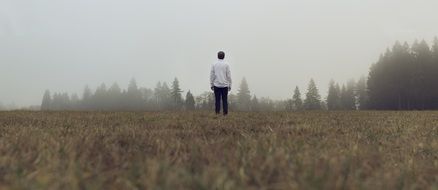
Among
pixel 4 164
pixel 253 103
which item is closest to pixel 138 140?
pixel 4 164

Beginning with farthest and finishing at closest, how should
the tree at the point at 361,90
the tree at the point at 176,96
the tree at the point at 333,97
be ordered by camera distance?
the tree at the point at 176,96, the tree at the point at 333,97, the tree at the point at 361,90

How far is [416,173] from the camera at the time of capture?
4.46 meters

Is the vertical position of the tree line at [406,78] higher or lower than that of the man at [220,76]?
higher

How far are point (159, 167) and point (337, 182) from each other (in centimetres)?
109

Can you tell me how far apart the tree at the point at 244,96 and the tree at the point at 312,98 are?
78.1 ft

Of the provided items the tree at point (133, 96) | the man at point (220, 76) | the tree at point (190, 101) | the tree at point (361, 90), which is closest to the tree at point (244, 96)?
the tree at point (190, 101)

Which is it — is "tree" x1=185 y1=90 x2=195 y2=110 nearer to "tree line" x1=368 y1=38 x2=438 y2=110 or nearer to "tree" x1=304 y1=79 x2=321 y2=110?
"tree" x1=304 y1=79 x2=321 y2=110

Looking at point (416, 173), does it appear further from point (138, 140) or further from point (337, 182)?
point (138, 140)

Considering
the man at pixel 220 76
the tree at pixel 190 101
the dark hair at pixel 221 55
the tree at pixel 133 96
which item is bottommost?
the man at pixel 220 76

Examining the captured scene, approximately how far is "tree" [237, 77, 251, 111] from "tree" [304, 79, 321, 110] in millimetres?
23820

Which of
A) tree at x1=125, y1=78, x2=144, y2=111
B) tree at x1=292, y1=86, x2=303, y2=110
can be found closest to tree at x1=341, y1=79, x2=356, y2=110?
tree at x1=292, y1=86, x2=303, y2=110

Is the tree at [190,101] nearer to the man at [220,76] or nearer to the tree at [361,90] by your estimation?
the tree at [361,90]

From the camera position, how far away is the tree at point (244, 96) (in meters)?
152

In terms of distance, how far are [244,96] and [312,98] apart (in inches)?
1129
